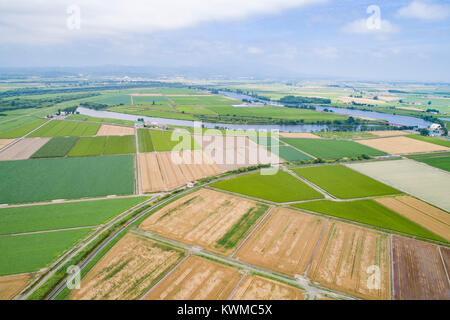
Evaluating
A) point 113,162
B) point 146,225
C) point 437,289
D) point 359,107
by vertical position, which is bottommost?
Answer: point 437,289

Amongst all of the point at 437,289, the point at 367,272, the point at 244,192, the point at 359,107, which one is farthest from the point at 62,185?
the point at 359,107

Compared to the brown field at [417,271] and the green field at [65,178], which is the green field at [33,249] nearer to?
the green field at [65,178]

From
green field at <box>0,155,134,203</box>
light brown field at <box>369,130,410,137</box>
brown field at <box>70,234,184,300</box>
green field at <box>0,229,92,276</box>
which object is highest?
light brown field at <box>369,130,410,137</box>

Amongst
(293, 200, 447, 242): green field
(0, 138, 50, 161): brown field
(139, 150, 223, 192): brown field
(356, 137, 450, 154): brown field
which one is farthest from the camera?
(356, 137, 450, 154): brown field

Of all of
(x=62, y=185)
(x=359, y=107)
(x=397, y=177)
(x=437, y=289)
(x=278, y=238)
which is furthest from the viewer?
(x=359, y=107)

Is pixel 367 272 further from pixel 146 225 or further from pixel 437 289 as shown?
pixel 146 225

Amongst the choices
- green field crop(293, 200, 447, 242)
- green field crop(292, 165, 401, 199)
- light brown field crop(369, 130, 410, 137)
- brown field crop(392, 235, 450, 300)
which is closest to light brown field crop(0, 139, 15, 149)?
green field crop(292, 165, 401, 199)

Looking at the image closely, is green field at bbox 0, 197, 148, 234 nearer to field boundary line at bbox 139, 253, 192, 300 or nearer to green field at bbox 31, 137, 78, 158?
field boundary line at bbox 139, 253, 192, 300
